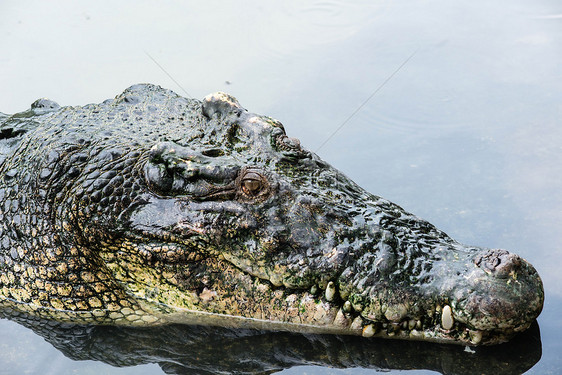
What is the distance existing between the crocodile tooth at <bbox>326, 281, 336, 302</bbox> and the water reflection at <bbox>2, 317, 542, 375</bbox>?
0.33m

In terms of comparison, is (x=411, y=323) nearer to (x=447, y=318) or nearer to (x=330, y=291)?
(x=447, y=318)

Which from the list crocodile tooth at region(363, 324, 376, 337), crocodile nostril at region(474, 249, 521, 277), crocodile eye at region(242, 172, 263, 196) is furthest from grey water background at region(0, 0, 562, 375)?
crocodile eye at region(242, 172, 263, 196)

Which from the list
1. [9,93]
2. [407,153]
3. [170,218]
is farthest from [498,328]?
[9,93]

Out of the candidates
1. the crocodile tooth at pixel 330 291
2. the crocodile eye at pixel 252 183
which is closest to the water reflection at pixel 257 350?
the crocodile tooth at pixel 330 291

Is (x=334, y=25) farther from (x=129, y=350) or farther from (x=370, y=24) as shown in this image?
(x=129, y=350)

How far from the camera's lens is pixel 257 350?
4949 mm

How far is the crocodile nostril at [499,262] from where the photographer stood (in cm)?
430

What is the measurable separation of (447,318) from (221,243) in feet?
4.82

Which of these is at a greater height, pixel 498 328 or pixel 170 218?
pixel 170 218

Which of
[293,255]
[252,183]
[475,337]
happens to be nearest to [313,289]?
[293,255]

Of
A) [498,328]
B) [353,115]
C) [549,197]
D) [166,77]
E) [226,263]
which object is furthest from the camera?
[166,77]

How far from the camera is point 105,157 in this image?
522 centimetres

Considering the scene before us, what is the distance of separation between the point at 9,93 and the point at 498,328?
659 cm

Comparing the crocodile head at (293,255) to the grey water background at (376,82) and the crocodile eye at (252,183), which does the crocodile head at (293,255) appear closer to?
the crocodile eye at (252,183)
